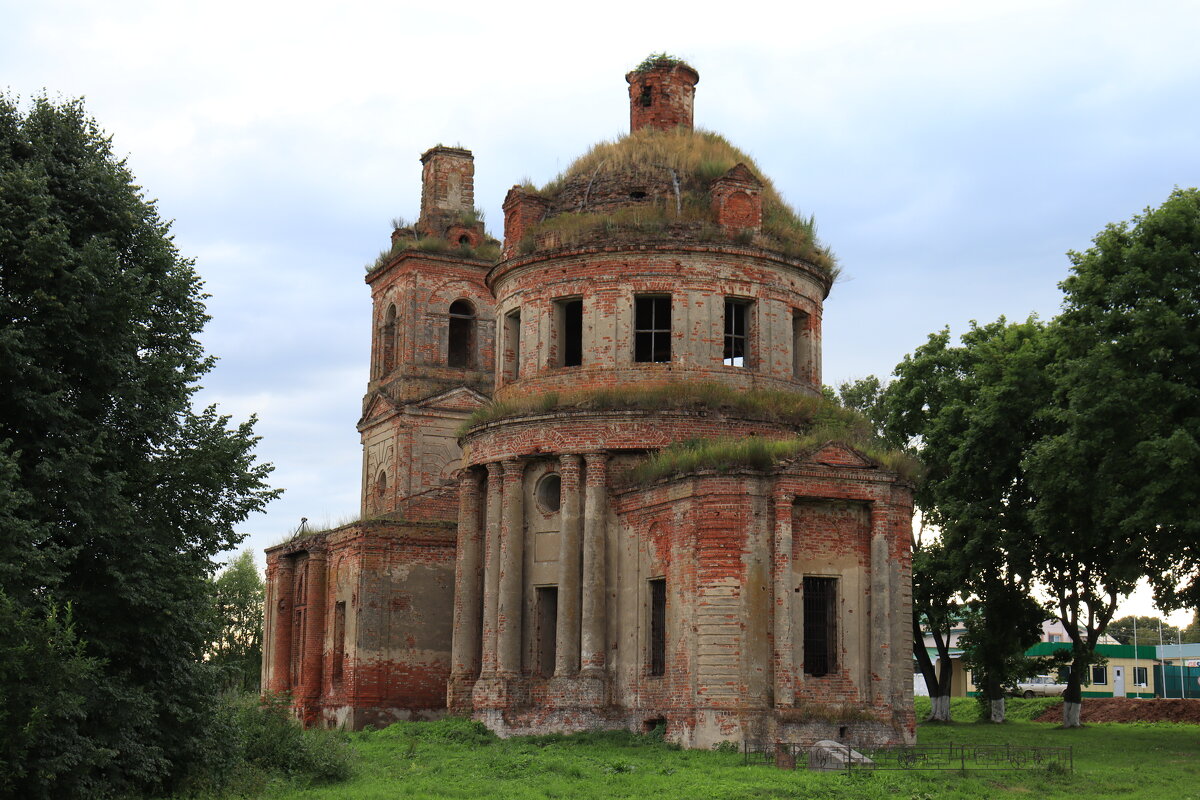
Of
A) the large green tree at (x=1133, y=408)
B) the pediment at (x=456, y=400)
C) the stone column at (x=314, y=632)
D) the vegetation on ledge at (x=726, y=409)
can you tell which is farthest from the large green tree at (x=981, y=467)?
the stone column at (x=314, y=632)

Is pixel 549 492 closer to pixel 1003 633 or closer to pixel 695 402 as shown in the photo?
pixel 695 402

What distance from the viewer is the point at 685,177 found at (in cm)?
3036

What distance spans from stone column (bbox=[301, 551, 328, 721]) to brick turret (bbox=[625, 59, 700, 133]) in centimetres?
1473

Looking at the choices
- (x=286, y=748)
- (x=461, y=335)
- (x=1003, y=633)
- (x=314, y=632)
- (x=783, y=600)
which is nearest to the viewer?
(x=286, y=748)

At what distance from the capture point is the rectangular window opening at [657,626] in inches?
1014

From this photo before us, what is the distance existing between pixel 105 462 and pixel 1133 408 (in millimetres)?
18747

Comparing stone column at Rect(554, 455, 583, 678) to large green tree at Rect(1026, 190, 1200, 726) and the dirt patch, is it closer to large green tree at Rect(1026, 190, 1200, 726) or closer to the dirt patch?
large green tree at Rect(1026, 190, 1200, 726)

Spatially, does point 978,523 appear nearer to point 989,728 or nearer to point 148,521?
point 989,728

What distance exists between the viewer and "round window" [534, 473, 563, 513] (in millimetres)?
28453

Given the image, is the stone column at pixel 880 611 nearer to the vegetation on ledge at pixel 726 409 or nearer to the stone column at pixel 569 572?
the vegetation on ledge at pixel 726 409

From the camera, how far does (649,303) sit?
29688 mm

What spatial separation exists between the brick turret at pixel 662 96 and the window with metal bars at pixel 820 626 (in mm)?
13482

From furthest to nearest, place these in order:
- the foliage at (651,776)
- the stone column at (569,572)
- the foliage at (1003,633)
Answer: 1. the foliage at (1003,633)
2. the stone column at (569,572)
3. the foliage at (651,776)

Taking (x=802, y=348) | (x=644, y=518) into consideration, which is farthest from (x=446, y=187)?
(x=644, y=518)
